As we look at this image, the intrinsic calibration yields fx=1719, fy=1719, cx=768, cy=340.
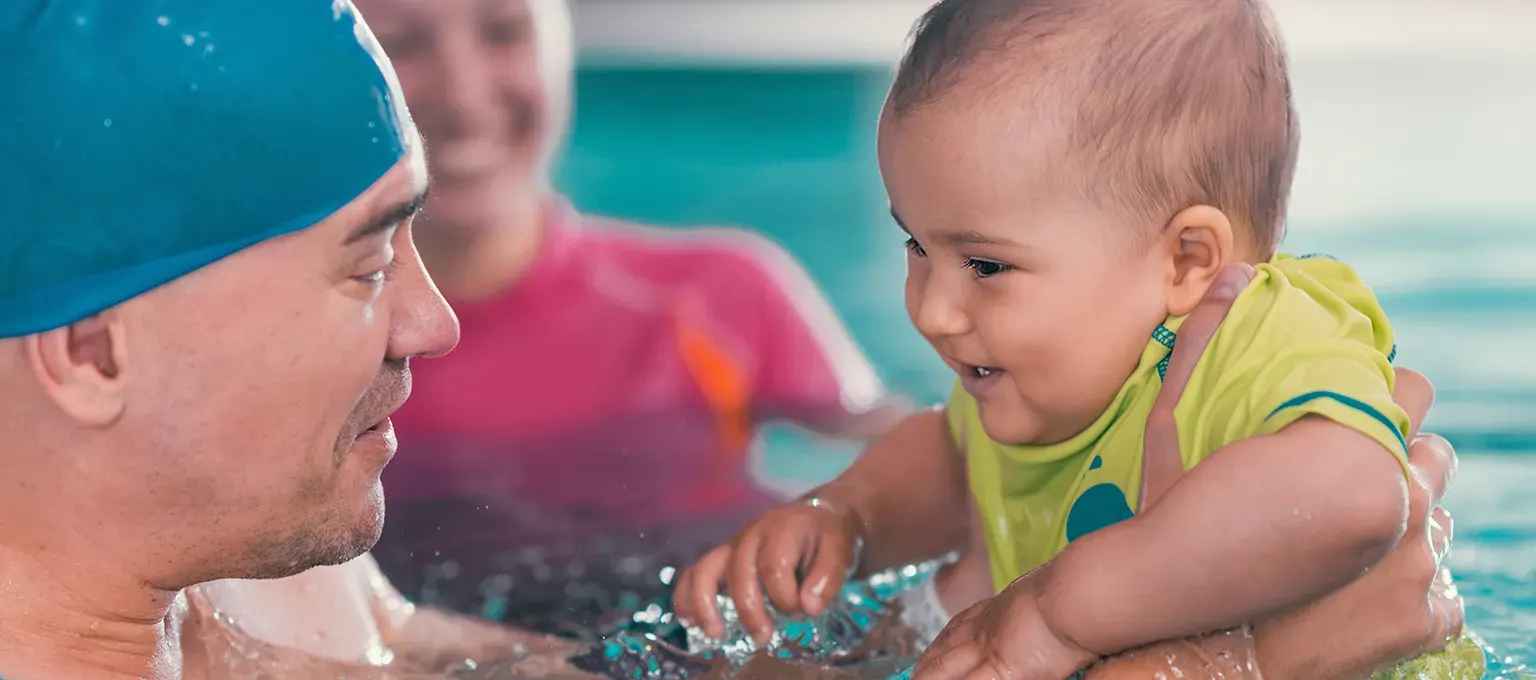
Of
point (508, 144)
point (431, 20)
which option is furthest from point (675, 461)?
point (431, 20)

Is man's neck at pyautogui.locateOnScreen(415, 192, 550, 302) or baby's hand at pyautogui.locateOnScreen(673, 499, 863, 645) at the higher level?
baby's hand at pyautogui.locateOnScreen(673, 499, 863, 645)

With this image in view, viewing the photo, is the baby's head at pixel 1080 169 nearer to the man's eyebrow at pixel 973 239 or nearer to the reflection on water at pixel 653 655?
the man's eyebrow at pixel 973 239

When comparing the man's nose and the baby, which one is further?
the man's nose

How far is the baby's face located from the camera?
1938 mm

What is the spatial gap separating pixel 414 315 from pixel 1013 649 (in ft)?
2.38

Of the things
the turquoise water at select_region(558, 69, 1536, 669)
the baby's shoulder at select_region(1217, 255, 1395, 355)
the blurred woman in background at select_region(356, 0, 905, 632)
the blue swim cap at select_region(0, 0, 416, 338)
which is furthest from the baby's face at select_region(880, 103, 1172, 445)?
the blurred woman in background at select_region(356, 0, 905, 632)

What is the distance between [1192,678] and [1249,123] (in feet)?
2.10

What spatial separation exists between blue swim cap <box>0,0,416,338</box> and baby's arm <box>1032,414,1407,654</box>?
0.86m

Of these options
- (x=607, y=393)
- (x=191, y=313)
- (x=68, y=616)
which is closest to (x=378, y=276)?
(x=191, y=313)

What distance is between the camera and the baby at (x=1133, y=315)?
5.58 ft

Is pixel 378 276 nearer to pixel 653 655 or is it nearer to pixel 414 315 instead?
pixel 414 315

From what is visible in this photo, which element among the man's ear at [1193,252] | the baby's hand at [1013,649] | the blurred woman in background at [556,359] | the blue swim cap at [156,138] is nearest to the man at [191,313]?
the blue swim cap at [156,138]

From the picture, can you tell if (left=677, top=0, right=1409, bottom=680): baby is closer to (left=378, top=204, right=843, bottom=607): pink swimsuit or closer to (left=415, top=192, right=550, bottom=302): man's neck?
(left=378, top=204, right=843, bottom=607): pink swimsuit

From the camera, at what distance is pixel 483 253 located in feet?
13.3
